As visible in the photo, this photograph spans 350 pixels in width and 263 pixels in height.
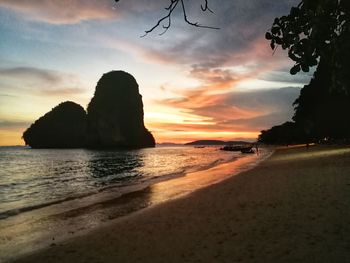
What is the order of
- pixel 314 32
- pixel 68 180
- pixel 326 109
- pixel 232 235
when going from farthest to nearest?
pixel 326 109 → pixel 68 180 → pixel 232 235 → pixel 314 32

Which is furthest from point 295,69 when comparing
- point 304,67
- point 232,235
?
point 232,235

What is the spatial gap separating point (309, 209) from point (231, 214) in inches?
89.6

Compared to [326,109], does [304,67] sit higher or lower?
lower

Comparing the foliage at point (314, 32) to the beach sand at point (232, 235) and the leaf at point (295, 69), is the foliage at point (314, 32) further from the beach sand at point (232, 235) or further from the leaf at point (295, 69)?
the beach sand at point (232, 235)

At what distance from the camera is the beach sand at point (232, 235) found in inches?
264

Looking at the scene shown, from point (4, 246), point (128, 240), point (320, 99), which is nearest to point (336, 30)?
point (128, 240)

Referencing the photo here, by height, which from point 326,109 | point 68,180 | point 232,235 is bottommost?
point 68,180

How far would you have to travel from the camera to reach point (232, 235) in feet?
26.6

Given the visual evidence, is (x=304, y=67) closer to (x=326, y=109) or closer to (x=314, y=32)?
(x=314, y=32)

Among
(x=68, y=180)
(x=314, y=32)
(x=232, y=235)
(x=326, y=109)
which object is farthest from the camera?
(x=326, y=109)

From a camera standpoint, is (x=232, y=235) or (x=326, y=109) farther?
(x=326, y=109)

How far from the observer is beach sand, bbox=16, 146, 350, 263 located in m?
6.71

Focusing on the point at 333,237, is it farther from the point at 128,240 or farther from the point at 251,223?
the point at 128,240

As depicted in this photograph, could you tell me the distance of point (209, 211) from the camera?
1159 centimetres
